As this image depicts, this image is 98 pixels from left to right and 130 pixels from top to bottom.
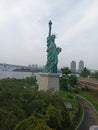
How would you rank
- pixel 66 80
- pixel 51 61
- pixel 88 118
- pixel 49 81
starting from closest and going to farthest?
pixel 88 118
pixel 49 81
pixel 51 61
pixel 66 80

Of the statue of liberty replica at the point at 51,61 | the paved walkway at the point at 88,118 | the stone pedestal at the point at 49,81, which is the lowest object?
the paved walkway at the point at 88,118

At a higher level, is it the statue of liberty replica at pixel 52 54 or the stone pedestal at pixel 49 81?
the statue of liberty replica at pixel 52 54

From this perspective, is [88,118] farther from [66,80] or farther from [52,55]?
[66,80]

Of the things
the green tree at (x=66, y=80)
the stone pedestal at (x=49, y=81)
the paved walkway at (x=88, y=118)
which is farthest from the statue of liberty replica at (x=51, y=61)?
the green tree at (x=66, y=80)

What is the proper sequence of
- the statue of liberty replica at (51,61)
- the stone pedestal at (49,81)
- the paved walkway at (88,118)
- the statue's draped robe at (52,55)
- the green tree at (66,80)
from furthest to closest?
1. the green tree at (66,80)
2. the statue's draped robe at (52,55)
3. the statue of liberty replica at (51,61)
4. the stone pedestal at (49,81)
5. the paved walkway at (88,118)

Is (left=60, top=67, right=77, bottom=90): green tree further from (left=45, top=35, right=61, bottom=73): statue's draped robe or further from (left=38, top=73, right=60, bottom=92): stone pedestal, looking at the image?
(left=38, top=73, right=60, bottom=92): stone pedestal

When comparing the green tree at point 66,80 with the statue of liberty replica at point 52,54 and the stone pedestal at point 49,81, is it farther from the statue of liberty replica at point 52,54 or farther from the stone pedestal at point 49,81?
the stone pedestal at point 49,81

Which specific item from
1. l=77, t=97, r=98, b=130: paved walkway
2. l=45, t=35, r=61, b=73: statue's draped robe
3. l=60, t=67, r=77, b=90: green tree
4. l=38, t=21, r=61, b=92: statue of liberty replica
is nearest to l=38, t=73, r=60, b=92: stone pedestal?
l=38, t=21, r=61, b=92: statue of liberty replica

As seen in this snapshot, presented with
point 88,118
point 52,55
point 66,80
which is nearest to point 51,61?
point 52,55

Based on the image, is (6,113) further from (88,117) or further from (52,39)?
(52,39)

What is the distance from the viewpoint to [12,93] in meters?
23.5

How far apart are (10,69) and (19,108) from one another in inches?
6866

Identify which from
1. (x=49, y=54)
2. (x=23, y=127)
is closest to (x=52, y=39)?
(x=49, y=54)

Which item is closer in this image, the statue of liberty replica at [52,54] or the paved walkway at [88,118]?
the paved walkway at [88,118]
